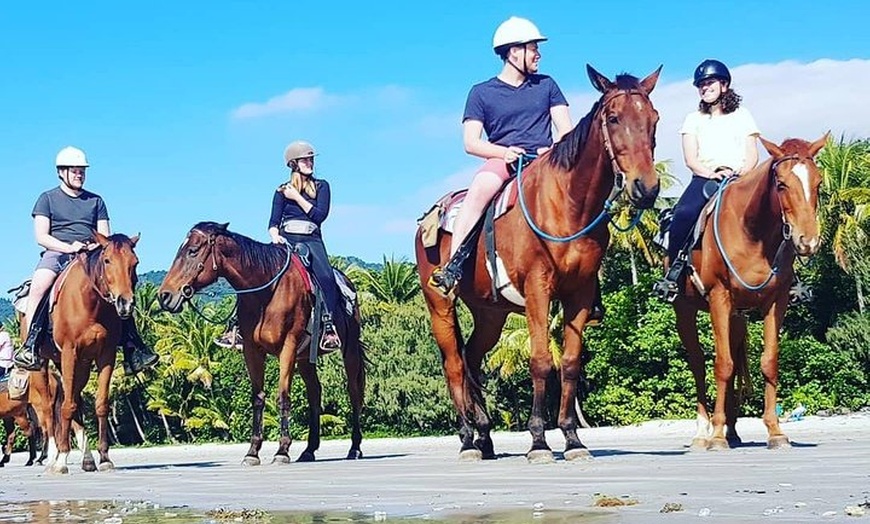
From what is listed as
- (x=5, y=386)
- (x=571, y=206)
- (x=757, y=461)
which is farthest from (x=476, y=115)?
(x=5, y=386)

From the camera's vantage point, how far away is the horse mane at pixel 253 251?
14195 millimetres

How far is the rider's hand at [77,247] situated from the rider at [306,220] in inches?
78.5

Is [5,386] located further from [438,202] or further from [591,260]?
[591,260]

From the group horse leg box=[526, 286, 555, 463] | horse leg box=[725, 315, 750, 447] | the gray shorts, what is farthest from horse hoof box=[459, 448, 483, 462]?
the gray shorts

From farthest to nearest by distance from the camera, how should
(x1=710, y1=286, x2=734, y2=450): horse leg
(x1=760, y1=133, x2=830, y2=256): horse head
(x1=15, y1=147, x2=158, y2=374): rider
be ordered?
(x1=15, y1=147, x2=158, y2=374): rider, (x1=710, y1=286, x2=734, y2=450): horse leg, (x1=760, y1=133, x2=830, y2=256): horse head

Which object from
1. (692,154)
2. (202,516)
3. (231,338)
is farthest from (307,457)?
(202,516)

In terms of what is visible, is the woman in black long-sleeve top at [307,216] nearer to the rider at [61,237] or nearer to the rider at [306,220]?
the rider at [306,220]

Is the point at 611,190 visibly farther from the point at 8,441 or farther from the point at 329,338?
the point at 8,441

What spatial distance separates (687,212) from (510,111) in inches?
87.6

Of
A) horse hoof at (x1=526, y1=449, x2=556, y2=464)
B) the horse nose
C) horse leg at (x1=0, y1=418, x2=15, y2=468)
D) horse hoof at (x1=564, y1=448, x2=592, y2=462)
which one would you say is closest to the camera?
the horse nose

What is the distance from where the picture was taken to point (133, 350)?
48.8 ft

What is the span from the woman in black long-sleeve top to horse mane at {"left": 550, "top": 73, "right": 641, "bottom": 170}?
512cm

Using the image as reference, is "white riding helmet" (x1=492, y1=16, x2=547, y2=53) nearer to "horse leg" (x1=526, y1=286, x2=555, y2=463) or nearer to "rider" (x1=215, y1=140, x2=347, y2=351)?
"horse leg" (x1=526, y1=286, x2=555, y2=463)

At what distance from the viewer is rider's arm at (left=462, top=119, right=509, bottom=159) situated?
36.0 feet
